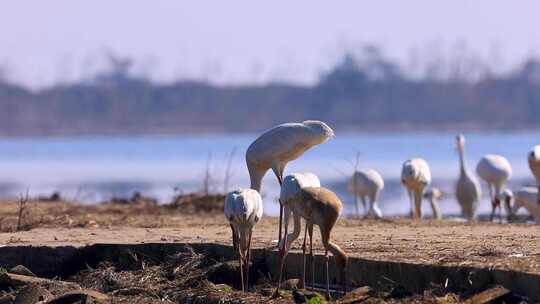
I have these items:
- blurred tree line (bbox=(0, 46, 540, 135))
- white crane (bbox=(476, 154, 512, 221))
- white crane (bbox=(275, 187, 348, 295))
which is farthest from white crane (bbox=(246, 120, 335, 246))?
blurred tree line (bbox=(0, 46, 540, 135))

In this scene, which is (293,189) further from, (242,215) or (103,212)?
(103,212)

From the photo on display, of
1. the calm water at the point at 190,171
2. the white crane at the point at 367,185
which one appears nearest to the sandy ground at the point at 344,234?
the white crane at the point at 367,185

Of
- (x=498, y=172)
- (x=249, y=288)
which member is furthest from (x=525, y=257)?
(x=498, y=172)

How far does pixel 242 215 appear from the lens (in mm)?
10352

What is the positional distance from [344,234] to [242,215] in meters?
Result: 3.03

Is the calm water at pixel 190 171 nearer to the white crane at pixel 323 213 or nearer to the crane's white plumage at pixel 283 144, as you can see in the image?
the crane's white plumage at pixel 283 144

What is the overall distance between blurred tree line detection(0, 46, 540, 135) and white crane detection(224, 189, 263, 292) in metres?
71.8

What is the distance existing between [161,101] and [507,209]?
79134 mm

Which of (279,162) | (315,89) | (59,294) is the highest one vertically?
(315,89)

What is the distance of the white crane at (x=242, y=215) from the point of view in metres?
10.4

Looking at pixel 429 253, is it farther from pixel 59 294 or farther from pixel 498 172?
pixel 498 172

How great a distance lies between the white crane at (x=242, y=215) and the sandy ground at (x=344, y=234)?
0.90 metres

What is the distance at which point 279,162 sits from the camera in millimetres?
12734

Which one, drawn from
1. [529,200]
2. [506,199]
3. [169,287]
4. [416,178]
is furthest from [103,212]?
[169,287]
